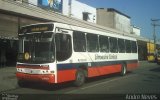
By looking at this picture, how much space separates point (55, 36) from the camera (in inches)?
547

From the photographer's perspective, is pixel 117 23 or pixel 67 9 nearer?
pixel 67 9

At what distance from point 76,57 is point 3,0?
9863 mm

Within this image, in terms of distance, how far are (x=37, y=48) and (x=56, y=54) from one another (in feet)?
2.98

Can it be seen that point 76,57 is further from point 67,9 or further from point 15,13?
point 67,9

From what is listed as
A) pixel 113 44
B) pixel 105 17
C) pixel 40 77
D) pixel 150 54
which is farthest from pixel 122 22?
pixel 40 77

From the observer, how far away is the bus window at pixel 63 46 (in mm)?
13961

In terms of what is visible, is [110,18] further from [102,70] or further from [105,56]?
[102,70]

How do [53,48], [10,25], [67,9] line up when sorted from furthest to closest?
[67,9] < [10,25] < [53,48]

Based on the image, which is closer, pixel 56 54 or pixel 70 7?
pixel 56 54

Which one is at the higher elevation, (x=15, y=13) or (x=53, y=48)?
(x=15, y=13)

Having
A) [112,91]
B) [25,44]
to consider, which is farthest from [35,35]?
[112,91]

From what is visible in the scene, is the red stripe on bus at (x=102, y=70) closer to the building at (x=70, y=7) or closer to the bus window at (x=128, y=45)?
the bus window at (x=128, y=45)

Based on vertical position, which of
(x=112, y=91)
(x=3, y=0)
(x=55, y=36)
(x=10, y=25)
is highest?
(x=3, y=0)

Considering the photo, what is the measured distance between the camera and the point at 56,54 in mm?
13781
